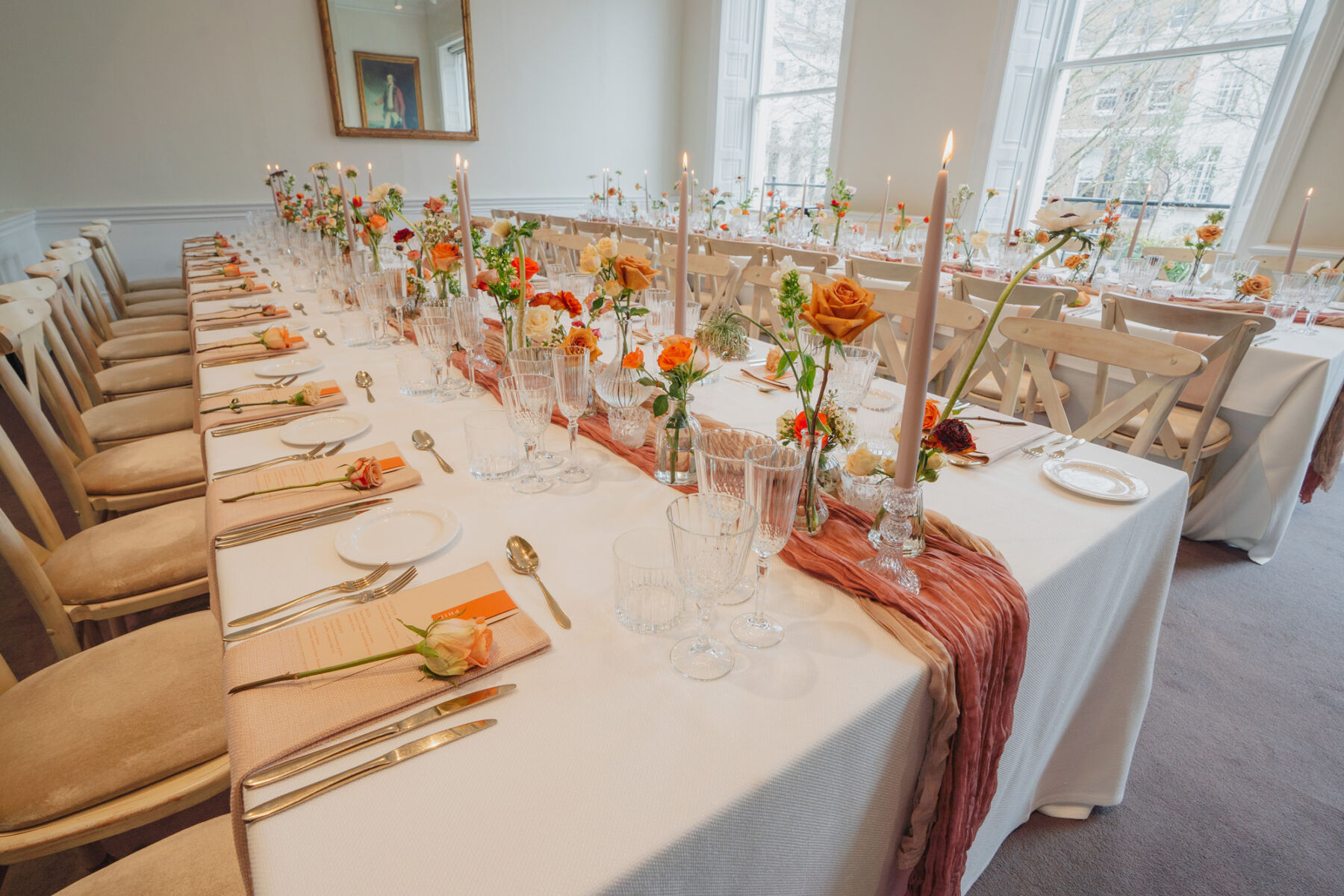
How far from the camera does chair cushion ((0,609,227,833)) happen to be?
0.87 m

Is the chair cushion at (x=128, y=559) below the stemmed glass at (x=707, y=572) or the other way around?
below

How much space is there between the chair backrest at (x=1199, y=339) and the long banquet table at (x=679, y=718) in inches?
44.5

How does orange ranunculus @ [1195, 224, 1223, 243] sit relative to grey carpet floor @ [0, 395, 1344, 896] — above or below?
above

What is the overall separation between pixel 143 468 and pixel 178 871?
4.58 ft

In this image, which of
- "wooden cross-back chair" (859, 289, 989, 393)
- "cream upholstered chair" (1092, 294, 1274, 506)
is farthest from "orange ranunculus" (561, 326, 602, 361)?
"cream upholstered chair" (1092, 294, 1274, 506)

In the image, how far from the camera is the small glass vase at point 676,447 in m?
1.06

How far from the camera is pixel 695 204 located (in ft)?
21.4

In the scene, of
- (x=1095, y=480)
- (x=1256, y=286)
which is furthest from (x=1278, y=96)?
(x=1095, y=480)

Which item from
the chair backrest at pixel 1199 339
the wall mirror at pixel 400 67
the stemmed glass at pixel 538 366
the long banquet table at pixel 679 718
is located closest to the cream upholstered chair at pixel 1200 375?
the chair backrest at pixel 1199 339

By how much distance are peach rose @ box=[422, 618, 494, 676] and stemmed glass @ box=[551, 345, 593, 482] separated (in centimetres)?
47

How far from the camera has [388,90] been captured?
19.0 feet

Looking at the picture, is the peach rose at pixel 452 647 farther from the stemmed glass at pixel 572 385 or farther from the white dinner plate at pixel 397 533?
the stemmed glass at pixel 572 385

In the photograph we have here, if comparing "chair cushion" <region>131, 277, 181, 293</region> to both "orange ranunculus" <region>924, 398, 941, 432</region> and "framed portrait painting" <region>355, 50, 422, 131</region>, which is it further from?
"orange ranunculus" <region>924, 398, 941, 432</region>

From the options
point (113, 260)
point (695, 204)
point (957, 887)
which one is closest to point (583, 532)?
point (957, 887)
